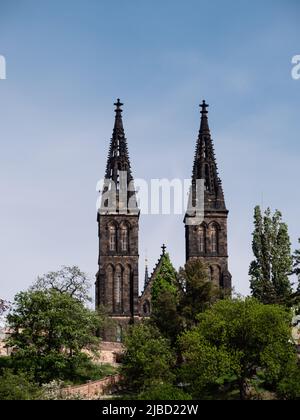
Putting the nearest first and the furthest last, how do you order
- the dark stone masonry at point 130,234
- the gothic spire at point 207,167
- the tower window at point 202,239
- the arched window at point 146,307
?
the dark stone masonry at point 130,234
the arched window at point 146,307
the tower window at point 202,239
the gothic spire at point 207,167

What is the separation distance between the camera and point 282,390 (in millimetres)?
51188

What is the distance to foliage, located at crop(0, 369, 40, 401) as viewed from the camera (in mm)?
42938

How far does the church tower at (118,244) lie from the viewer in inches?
3344

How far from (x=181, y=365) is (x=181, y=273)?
29.4 feet

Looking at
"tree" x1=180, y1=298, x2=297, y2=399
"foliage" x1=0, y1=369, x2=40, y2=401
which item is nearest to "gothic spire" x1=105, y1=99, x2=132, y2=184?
"tree" x1=180, y1=298, x2=297, y2=399

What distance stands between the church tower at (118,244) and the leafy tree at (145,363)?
23.3 m

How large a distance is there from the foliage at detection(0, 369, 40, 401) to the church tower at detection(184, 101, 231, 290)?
1539 inches

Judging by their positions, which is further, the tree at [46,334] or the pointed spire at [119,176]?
the pointed spire at [119,176]

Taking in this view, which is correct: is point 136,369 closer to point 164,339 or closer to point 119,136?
point 164,339

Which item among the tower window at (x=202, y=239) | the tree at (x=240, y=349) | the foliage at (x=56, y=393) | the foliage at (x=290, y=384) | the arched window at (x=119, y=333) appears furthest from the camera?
the tower window at (x=202, y=239)

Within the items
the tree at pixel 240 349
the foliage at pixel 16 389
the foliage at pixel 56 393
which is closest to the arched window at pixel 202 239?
the tree at pixel 240 349

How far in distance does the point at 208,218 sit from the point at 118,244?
9.00 meters

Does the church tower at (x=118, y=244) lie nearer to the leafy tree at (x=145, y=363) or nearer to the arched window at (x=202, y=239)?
the arched window at (x=202, y=239)

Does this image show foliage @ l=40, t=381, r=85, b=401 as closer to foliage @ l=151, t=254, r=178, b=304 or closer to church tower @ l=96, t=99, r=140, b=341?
foliage @ l=151, t=254, r=178, b=304
